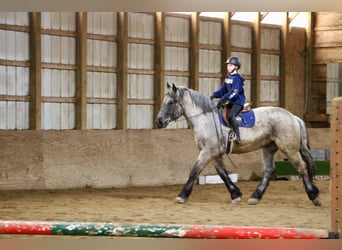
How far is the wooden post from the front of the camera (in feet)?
16.4

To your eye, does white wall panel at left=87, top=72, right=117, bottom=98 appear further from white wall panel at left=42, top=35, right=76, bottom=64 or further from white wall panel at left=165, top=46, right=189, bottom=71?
white wall panel at left=165, top=46, right=189, bottom=71

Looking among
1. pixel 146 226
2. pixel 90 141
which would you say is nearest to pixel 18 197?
pixel 90 141

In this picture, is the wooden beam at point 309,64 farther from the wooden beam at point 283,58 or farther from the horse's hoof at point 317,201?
the horse's hoof at point 317,201

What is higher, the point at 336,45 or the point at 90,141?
the point at 336,45

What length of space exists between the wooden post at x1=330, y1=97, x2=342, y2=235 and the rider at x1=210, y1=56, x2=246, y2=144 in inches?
150

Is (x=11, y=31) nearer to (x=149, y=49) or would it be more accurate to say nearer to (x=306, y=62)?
(x=149, y=49)

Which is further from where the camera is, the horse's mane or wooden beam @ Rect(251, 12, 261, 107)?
wooden beam @ Rect(251, 12, 261, 107)

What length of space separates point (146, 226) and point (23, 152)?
557cm

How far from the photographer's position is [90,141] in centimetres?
1105

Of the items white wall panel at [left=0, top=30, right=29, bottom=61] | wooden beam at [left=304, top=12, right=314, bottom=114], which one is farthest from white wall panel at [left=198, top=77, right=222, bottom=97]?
white wall panel at [left=0, top=30, right=29, bottom=61]

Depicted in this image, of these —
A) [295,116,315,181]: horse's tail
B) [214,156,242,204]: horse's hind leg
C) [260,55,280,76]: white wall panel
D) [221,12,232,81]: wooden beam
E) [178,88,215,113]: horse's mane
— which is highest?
[221,12,232,81]: wooden beam

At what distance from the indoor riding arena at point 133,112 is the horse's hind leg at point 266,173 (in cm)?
17

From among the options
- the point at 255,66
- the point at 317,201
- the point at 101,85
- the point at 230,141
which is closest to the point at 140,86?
the point at 101,85

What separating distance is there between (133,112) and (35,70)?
82.0 inches
